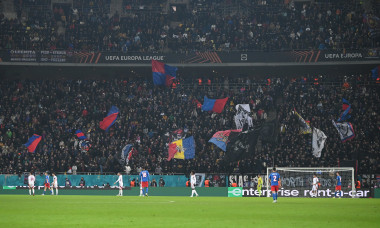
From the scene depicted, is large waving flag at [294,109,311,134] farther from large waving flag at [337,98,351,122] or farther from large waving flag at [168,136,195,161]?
large waving flag at [168,136,195,161]

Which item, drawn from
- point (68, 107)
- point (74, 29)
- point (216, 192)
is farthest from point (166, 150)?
point (74, 29)

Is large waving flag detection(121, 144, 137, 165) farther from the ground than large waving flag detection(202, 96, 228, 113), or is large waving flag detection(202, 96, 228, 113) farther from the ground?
large waving flag detection(202, 96, 228, 113)

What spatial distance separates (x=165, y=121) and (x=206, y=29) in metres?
12.2

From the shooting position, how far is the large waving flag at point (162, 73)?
5409 centimetres

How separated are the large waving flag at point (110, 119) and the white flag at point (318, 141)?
57.7 feet

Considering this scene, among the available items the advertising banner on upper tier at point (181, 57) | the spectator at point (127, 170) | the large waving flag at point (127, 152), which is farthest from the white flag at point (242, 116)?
the spectator at point (127, 170)

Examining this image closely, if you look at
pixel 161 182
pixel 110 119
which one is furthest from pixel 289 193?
pixel 110 119

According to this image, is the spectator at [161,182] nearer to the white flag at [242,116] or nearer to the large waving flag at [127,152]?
the large waving flag at [127,152]

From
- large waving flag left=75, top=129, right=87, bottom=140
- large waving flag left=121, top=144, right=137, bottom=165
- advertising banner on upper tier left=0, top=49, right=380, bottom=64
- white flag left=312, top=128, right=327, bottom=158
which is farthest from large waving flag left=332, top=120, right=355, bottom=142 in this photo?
large waving flag left=75, top=129, right=87, bottom=140

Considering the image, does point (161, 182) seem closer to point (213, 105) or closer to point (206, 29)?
point (213, 105)

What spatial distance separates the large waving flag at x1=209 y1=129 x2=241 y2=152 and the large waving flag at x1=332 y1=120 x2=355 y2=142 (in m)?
8.35

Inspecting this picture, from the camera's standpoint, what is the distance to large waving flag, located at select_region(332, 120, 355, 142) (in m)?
47.7

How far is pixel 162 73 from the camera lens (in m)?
54.4

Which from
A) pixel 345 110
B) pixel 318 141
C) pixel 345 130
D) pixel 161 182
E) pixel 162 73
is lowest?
pixel 161 182
